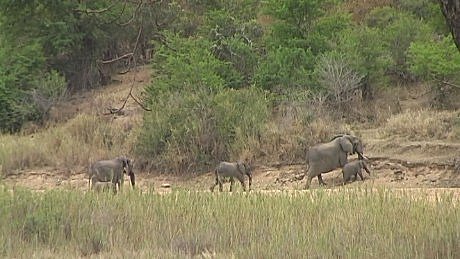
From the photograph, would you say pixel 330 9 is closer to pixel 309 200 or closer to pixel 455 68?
pixel 455 68

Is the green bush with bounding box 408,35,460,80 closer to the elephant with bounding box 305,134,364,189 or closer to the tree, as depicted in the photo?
the elephant with bounding box 305,134,364,189

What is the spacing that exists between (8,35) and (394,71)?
559 inches

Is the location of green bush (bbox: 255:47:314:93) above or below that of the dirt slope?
above

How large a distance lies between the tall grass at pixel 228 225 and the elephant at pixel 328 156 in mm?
6920

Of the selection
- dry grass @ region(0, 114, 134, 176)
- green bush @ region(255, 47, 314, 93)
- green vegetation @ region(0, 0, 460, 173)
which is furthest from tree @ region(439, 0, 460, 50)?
dry grass @ region(0, 114, 134, 176)

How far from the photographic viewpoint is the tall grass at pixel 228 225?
26.0 ft

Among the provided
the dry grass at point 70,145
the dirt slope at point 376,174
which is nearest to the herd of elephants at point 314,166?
the dirt slope at point 376,174

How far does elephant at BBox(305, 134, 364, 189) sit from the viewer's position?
17453 millimetres

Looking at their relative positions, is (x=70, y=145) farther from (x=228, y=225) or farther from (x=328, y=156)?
(x=228, y=225)

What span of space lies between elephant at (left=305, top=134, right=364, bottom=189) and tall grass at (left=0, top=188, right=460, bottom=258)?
692 centimetres

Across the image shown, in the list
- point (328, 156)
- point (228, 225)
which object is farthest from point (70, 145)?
point (228, 225)

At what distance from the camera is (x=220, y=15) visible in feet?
91.0

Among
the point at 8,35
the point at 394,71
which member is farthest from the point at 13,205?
the point at 8,35

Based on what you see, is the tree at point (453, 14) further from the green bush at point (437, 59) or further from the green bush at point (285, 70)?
the green bush at point (285, 70)
